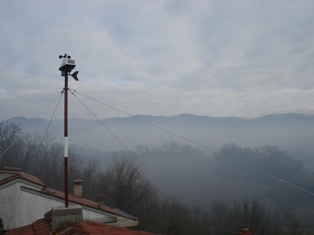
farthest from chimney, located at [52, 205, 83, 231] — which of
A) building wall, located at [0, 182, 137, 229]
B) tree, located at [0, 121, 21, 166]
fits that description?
tree, located at [0, 121, 21, 166]

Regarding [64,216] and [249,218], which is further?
[249,218]

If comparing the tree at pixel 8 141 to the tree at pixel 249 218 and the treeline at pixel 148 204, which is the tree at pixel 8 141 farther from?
the tree at pixel 249 218

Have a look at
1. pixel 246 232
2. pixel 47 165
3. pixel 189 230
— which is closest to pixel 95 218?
pixel 246 232

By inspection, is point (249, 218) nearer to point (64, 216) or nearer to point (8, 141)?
point (64, 216)

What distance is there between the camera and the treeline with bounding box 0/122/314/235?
36.5 meters

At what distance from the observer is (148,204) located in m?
39.5

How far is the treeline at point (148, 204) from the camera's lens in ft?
120

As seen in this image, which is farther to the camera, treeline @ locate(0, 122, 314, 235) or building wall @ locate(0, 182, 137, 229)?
treeline @ locate(0, 122, 314, 235)

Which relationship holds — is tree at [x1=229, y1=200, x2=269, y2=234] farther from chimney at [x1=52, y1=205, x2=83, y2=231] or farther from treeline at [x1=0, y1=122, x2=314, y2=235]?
chimney at [x1=52, y1=205, x2=83, y2=231]

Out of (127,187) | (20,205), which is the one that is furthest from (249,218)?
(20,205)

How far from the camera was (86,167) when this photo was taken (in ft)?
184

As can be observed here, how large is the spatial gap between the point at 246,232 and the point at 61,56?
8.28 metres

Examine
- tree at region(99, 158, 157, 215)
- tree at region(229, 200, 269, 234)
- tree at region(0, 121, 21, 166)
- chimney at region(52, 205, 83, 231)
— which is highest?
tree at region(0, 121, 21, 166)

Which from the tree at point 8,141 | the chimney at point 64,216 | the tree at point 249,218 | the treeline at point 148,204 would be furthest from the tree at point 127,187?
the chimney at point 64,216
